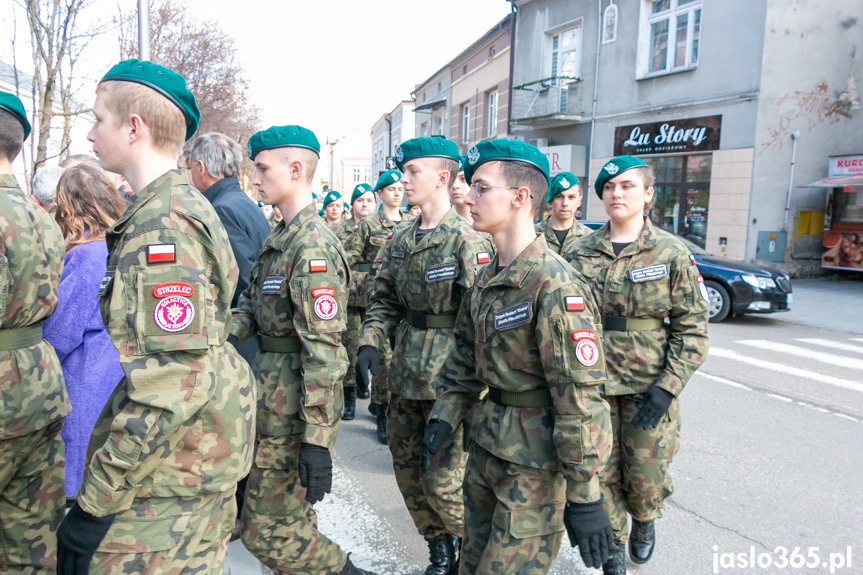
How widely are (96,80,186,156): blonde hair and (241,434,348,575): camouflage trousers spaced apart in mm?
1347

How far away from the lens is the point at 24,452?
92.8 inches

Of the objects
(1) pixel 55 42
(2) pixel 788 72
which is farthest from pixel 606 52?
(1) pixel 55 42

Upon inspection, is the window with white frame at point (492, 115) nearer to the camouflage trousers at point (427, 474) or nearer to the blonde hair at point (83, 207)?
the camouflage trousers at point (427, 474)

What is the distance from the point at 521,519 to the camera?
217 centimetres

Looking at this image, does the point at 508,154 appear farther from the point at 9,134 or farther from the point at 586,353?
the point at 9,134

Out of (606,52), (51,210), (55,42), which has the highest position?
(606,52)

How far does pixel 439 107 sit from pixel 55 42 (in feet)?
91.2

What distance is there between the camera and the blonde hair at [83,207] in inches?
121

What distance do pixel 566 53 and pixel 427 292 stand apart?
1901 cm

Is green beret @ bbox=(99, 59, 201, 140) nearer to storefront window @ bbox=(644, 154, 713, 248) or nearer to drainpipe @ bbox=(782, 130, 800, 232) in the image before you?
storefront window @ bbox=(644, 154, 713, 248)

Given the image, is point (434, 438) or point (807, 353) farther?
point (807, 353)

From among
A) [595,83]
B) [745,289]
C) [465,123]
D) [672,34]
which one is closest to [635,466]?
[745,289]

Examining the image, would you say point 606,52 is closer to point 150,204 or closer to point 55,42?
point 55,42

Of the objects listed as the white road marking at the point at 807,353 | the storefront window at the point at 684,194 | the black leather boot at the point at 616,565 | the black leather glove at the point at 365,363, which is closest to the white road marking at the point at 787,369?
the white road marking at the point at 807,353
